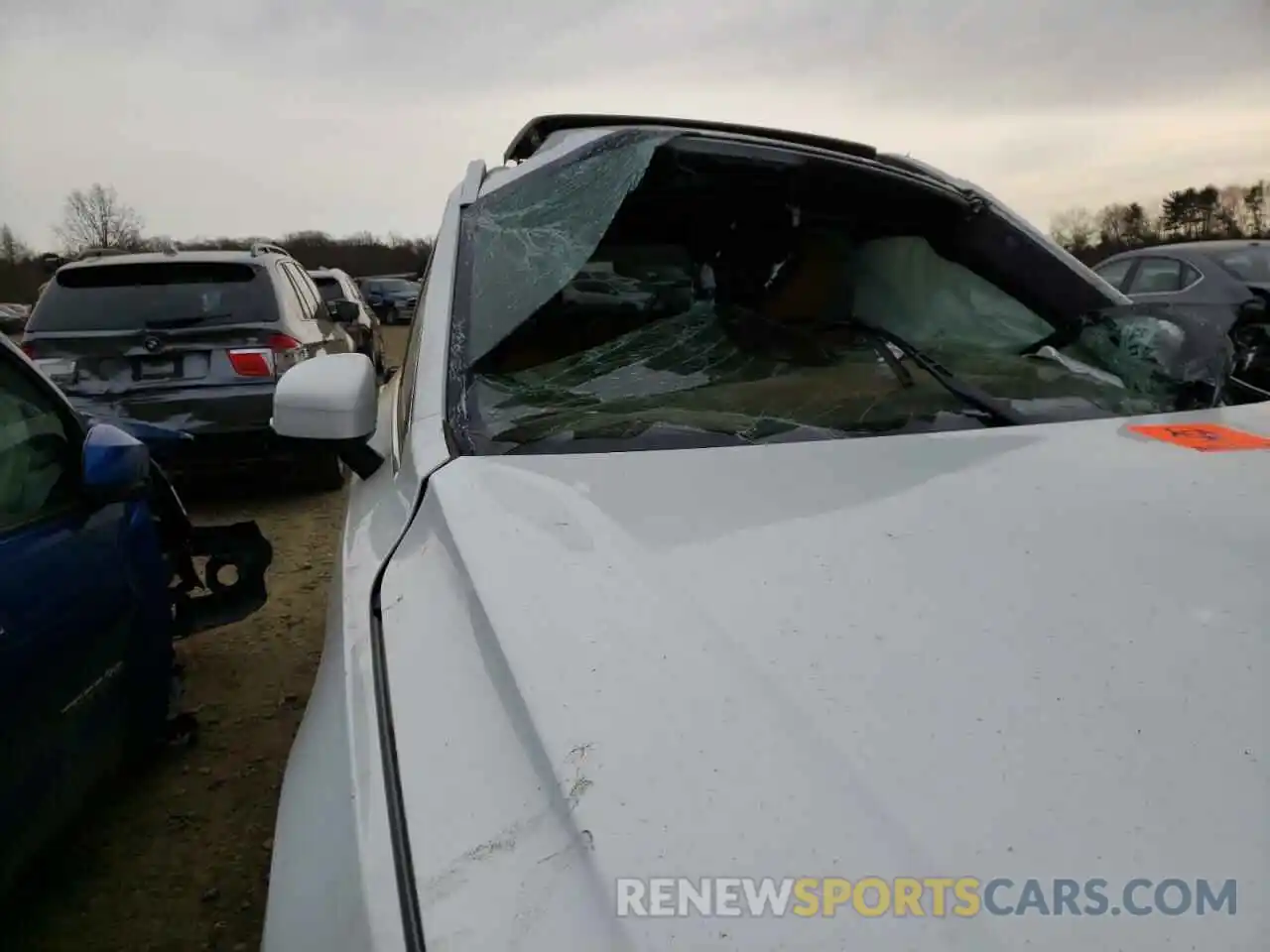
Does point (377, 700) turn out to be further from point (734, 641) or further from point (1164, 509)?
point (1164, 509)

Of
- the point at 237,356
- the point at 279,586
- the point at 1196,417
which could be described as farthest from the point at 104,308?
the point at 1196,417

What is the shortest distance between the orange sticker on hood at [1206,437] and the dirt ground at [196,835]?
7.05ft

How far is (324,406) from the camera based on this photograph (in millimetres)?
1764

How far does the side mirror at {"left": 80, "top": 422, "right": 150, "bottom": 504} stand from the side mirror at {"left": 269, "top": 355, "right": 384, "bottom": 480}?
2.25 ft

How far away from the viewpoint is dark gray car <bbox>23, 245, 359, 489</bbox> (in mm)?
5504

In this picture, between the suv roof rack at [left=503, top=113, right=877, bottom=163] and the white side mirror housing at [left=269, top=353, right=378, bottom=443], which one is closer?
the white side mirror housing at [left=269, top=353, right=378, bottom=443]

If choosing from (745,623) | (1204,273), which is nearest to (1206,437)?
(745,623)

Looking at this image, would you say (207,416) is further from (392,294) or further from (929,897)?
(392,294)

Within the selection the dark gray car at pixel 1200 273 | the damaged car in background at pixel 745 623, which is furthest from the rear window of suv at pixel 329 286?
the damaged car in background at pixel 745 623

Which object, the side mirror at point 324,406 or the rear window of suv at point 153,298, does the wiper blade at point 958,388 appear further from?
the rear window of suv at point 153,298

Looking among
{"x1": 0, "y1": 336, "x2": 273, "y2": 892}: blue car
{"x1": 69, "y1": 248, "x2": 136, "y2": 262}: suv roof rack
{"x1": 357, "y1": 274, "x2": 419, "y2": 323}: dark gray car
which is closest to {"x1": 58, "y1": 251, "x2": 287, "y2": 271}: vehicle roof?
{"x1": 69, "y1": 248, "x2": 136, "y2": 262}: suv roof rack

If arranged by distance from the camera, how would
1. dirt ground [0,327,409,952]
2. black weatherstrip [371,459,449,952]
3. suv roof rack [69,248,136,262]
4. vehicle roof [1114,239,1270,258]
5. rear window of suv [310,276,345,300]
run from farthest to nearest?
rear window of suv [310,276,345,300] → vehicle roof [1114,239,1270,258] → suv roof rack [69,248,136,262] → dirt ground [0,327,409,952] → black weatherstrip [371,459,449,952]

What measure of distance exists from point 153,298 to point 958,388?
17.7 ft

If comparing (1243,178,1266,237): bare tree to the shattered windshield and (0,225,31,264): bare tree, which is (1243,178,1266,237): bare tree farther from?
(0,225,31,264): bare tree
